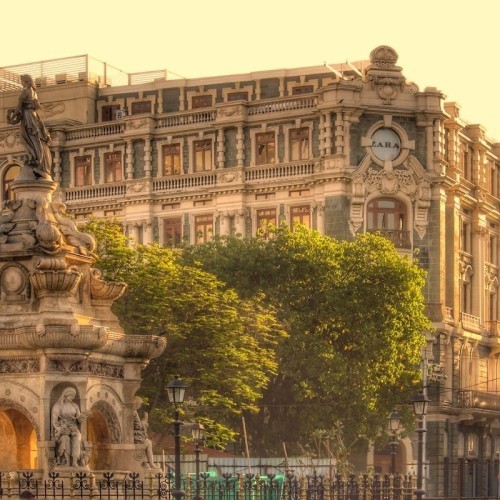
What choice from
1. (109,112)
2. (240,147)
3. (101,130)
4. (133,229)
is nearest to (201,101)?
(109,112)

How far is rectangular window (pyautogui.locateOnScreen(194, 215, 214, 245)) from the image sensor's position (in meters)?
99.6

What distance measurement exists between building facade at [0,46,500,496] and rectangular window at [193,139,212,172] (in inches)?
2.9

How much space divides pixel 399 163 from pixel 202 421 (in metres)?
33.4

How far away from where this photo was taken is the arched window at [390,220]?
9669cm

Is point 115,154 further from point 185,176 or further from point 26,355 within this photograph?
point 26,355

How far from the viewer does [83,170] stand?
105 m

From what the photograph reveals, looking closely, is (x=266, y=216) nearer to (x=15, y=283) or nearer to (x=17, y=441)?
(x=17, y=441)

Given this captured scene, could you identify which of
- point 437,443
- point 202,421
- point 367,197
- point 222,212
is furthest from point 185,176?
point 202,421

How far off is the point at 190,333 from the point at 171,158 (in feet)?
119

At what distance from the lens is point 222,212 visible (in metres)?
99.8

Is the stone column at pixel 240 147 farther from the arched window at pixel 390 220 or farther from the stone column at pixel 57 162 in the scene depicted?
the stone column at pixel 57 162

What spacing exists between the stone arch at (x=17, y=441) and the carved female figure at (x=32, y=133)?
16.3 ft

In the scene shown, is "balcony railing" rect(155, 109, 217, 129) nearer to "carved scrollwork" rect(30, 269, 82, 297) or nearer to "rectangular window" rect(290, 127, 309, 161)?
"rectangular window" rect(290, 127, 309, 161)

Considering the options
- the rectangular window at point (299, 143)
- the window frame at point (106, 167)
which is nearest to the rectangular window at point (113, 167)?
the window frame at point (106, 167)
